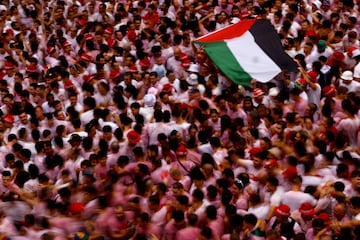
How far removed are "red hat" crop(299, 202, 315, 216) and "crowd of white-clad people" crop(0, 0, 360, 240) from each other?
0.01 m

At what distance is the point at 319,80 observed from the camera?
8398mm

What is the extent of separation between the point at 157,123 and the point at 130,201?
1659mm

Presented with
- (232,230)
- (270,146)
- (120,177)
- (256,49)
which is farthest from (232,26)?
(232,230)

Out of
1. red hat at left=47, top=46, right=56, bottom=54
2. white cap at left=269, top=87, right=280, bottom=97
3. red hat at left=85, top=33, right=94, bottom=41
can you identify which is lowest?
white cap at left=269, top=87, right=280, bottom=97

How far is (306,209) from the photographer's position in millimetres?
5758

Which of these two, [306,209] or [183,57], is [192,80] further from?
[306,209]

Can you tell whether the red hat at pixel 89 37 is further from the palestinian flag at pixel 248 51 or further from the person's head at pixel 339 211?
the person's head at pixel 339 211

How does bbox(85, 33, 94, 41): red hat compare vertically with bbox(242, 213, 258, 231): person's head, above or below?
above

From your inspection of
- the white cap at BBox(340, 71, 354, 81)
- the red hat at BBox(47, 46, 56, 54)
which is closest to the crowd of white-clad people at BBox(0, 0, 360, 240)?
the red hat at BBox(47, 46, 56, 54)

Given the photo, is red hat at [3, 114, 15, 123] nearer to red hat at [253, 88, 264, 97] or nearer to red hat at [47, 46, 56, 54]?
red hat at [47, 46, 56, 54]

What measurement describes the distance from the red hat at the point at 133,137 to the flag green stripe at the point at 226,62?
79.3 inches

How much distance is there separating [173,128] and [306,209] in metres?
2.35

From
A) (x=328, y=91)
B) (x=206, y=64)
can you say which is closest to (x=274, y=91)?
(x=328, y=91)

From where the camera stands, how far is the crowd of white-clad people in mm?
5875
